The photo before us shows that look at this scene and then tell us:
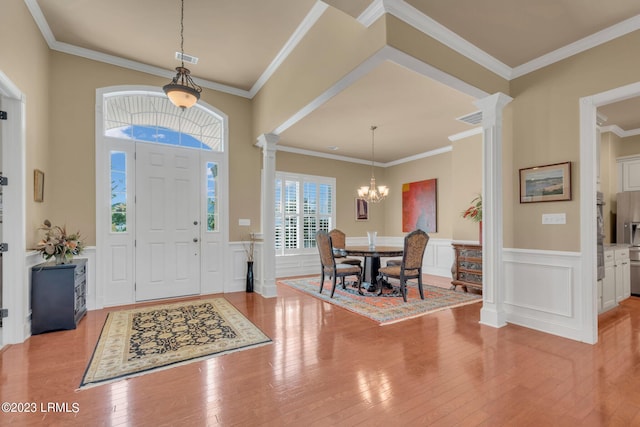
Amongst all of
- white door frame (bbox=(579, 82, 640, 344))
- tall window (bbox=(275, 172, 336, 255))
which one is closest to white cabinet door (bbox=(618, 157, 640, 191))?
white door frame (bbox=(579, 82, 640, 344))

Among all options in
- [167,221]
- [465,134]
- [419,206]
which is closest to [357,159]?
[419,206]

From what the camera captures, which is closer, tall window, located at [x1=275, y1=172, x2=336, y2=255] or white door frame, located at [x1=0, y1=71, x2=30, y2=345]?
white door frame, located at [x1=0, y1=71, x2=30, y2=345]

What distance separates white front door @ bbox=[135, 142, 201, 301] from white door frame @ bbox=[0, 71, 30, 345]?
1470 mm

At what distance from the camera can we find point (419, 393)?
2.07 m

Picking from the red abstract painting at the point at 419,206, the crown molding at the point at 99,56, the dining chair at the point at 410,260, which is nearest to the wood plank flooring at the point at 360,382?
the dining chair at the point at 410,260

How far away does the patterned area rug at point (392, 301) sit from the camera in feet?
12.7

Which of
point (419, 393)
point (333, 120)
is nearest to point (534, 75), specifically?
point (333, 120)

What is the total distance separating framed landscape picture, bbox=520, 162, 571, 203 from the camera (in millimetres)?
3113

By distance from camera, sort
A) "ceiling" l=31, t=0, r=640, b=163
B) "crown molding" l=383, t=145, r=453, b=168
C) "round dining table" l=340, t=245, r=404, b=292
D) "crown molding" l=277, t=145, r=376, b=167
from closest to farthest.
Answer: "ceiling" l=31, t=0, r=640, b=163 < "round dining table" l=340, t=245, r=404, b=292 < "crown molding" l=383, t=145, r=453, b=168 < "crown molding" l=277, t=145, r=376, b=167

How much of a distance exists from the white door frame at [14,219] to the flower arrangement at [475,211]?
6285 millimetres

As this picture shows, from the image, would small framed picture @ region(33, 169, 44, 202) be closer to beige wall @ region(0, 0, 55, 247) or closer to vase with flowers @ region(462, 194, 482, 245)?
beige wall @ region(0, 0, 55, 247)

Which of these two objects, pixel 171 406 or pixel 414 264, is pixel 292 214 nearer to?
pixel 414 264

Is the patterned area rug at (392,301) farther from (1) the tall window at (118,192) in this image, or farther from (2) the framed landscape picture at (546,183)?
(1) the tall window at (118,192)

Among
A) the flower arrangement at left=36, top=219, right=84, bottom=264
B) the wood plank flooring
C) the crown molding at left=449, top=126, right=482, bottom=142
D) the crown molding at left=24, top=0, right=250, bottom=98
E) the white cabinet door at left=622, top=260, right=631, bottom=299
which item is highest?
the crown molding at left=24, top=0, right=250, bottom=98
